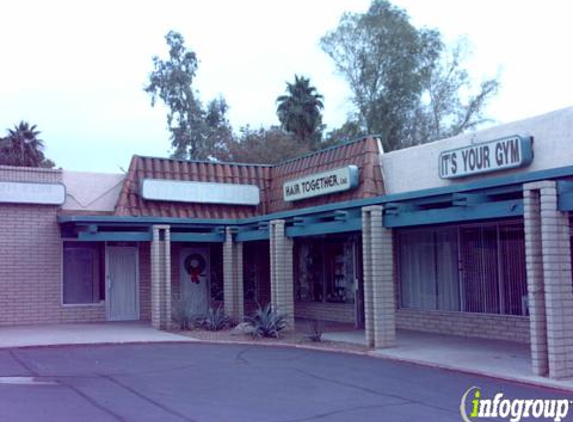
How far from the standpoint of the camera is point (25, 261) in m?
21.3

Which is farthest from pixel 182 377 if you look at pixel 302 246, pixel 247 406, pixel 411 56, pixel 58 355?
pixel 411 56

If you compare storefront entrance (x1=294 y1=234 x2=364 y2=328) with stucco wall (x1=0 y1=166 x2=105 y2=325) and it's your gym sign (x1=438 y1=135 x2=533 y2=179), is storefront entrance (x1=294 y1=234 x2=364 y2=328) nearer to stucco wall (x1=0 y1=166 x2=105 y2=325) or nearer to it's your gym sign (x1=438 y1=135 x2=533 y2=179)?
it's your gym sign (x1=438 y1=135 x2=533 y2=179)

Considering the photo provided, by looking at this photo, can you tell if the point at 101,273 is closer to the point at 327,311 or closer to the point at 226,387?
the point at 327,311

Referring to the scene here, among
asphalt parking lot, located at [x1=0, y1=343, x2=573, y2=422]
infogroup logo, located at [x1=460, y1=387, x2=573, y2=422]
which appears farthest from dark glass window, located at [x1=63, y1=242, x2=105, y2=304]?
infogroup logo, located at [x1=460, y1=387, x2=573, y2=422]

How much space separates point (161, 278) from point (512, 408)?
12.4 meters

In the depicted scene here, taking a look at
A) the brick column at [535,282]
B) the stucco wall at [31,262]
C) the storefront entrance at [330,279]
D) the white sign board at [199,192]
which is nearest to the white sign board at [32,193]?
the stucco wall at [31,262]

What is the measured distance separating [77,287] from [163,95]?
85.5 ft

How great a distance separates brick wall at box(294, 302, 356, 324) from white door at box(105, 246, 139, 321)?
5145 mm

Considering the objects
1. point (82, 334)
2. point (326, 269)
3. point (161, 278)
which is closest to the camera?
point (82, 334)

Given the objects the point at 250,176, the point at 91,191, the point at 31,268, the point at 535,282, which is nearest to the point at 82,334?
the point at 31,268

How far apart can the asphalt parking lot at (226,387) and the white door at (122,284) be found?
702cm

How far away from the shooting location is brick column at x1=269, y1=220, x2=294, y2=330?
19250 mm

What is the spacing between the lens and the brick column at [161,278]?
800 inches

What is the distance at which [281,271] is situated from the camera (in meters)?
19.3
